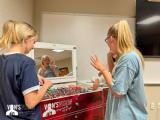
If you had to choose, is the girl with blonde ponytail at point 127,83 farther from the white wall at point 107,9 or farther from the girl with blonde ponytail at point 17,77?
the white wall at point 107,9

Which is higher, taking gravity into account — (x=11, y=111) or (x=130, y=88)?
(x=130, y=88)

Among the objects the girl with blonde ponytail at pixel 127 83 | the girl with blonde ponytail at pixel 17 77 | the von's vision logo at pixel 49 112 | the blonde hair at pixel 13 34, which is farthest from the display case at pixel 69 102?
the blonde hair at pixel 13 34

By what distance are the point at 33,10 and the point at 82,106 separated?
1.42 meters

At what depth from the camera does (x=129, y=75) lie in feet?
1.91

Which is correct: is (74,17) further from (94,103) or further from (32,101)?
(32,101)

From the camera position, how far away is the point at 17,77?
1.81 ft

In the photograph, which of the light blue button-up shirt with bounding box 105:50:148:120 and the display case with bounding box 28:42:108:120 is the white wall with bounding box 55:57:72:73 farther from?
the light blue button-up shirt with bounding box 105:50:148:120

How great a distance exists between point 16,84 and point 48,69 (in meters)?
0.69

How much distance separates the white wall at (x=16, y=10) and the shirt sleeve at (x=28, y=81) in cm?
47

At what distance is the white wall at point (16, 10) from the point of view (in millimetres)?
874

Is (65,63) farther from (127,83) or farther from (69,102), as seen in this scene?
(127,83)

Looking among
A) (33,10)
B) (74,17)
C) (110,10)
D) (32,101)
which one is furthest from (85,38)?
(32,101)

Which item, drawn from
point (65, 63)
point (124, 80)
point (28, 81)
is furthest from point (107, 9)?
point (28, 81)

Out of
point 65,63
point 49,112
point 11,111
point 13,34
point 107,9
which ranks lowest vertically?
point 49,112
